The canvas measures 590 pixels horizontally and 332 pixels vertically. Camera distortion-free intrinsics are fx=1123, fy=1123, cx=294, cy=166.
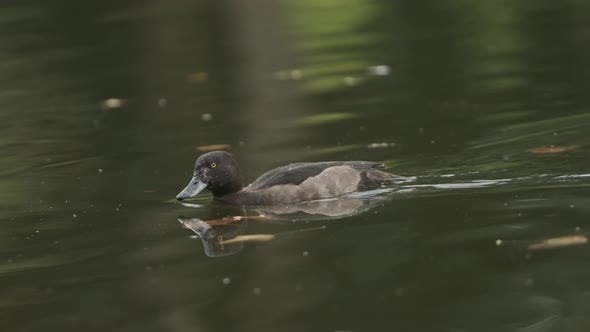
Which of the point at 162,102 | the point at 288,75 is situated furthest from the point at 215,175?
the point at 288,75

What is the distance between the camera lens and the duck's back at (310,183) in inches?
384

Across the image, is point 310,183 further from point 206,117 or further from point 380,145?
point 206,117

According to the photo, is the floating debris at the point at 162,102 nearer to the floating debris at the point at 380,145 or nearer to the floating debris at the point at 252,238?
the floating debris at the point at 380,145

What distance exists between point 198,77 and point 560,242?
1111 cm

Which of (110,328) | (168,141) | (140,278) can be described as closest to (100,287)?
(140,278)

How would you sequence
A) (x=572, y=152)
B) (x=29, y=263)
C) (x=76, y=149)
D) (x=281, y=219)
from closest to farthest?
(x=29, y=263) → (x=281, y=219) → (x=572, y=152) → (x=76, y=149)

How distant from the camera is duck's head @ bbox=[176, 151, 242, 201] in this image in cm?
1003

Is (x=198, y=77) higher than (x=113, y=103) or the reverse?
higher

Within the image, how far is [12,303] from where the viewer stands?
24.0 feet

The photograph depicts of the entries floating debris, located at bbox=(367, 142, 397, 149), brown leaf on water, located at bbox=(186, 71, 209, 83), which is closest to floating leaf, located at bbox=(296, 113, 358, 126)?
floating debris, located at bbox=(367, 142, 397, 149)

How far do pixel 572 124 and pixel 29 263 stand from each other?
579cm

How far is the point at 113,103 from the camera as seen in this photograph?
16.2 metres

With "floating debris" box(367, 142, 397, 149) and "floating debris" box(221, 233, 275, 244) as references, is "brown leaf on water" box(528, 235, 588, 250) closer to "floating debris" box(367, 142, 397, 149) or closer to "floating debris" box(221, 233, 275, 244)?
"floating debris" box(221, 233, 275, 244)

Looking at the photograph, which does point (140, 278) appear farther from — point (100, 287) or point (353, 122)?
point (353, 122)
